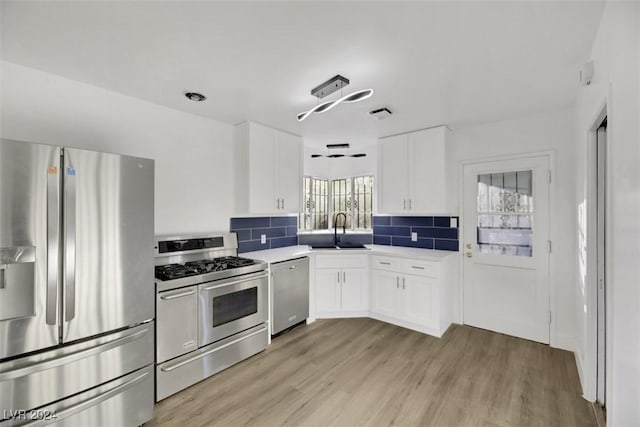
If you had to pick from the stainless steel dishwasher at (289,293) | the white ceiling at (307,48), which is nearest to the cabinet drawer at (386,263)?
the stainless steel dishwasher at (289,293)

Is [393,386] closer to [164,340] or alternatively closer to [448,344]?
[448,344]

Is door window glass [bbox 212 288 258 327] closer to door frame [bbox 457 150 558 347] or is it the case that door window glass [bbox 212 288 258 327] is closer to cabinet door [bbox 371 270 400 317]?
cabinet door [bbox 371 270 400 317]

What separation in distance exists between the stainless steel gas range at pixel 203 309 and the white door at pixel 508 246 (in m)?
2.58

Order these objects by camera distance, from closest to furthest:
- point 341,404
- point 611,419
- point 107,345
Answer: point 611,419
point 107,345
point 341,404

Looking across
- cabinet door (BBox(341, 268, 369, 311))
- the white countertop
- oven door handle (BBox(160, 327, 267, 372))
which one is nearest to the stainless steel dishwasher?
the white countertop

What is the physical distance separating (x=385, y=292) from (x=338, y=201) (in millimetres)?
1984

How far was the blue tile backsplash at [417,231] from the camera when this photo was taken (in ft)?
11.9

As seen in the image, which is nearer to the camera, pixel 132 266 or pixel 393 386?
pixel 132 266

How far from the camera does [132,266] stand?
1.85 meters

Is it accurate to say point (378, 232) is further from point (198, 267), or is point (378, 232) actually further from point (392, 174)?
point (198, 267)

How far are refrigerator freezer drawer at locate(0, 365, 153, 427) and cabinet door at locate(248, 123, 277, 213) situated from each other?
184cm

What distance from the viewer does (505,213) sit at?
3.22 meters

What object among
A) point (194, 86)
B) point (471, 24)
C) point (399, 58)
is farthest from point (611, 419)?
point (194, 86)

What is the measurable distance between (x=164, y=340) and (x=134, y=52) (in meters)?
2.07
